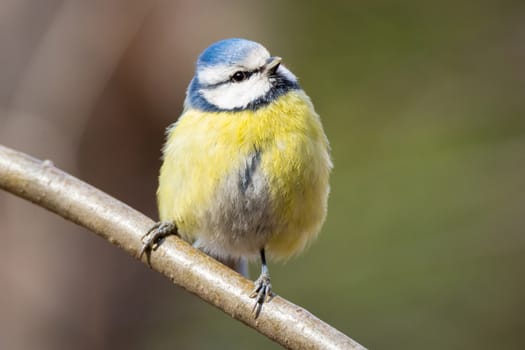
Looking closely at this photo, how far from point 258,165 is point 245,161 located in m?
0.05

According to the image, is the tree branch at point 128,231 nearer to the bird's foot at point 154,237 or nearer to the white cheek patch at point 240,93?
the bird's foot at point 154,237

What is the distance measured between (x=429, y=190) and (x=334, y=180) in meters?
0.62

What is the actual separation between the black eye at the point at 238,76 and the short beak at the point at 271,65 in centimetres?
8

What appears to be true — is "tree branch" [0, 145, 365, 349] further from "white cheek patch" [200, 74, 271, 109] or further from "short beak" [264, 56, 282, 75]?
"short beak" [264, 56, 282, 75]

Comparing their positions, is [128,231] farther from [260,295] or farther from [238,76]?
[238,76]

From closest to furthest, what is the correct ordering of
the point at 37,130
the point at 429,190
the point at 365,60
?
the point at 37,130
the point at 429,190
the point at 365,60

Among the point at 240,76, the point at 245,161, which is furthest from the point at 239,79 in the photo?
the point at 245,161

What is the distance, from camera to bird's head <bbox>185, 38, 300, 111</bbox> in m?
2.86

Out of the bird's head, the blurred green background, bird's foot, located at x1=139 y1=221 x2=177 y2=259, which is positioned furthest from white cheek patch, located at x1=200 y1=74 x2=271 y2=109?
the blurred green background

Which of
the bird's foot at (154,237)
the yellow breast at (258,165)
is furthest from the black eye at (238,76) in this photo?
the bird's foot at (154,237)

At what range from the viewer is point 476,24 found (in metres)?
5.48

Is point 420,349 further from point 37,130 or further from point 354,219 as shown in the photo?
point 37,130

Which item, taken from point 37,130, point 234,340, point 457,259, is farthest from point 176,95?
point 457,259

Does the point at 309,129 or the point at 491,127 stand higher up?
the point at 491,127
